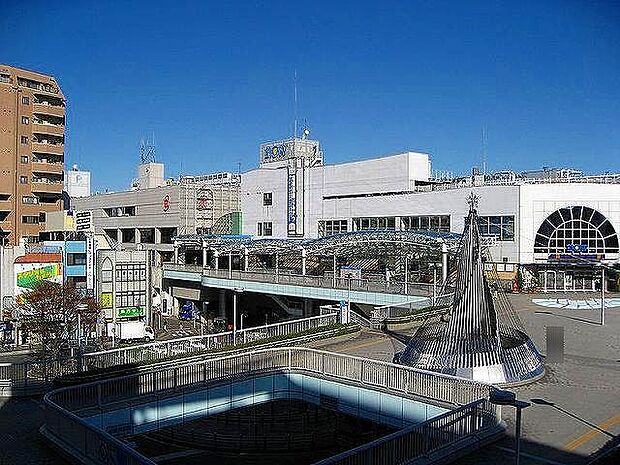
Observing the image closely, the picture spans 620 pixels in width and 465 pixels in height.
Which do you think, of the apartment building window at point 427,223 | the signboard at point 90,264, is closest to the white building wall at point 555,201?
the apartment building window at point 427,223

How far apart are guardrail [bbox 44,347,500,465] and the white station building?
26012 millimetres

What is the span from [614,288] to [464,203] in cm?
1231

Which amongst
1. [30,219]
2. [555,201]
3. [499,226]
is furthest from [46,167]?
[555,201]

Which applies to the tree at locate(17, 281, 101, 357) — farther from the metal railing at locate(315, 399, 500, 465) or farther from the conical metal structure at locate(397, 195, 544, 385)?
the metal railing at locate(315, 399, 500, 465)

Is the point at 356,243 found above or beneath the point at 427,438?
above

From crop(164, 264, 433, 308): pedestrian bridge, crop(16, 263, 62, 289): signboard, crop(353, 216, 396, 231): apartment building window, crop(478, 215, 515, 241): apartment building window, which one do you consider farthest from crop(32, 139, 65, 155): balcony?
crop(478, 215, 515, 241): apartment building window

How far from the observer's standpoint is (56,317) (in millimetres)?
29094

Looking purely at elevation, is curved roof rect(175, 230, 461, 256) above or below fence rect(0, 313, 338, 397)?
above

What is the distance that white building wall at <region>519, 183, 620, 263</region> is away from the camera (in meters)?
46.6

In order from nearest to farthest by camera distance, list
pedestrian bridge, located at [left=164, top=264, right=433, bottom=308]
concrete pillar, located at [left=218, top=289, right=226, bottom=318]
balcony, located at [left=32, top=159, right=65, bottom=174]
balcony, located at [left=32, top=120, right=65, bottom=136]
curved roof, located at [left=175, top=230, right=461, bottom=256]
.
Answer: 1. pedestrian bridge, located at [left=164, top=264, right=433, bottom=308]
2. curved roof, located at [left=175, top=230, right=461, bottom=256]
3. concrete pillar, located at [left=218, top=289, right=226, bottom=318]
4. balcony, located at [left=32, top=159, right=65, bottom=174]
5. balcony, located at [left=32, top=120, right=65, bottom=136]

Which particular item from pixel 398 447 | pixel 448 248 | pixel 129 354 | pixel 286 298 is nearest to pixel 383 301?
pixel 448 248

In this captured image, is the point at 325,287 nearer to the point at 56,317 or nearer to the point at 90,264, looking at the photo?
the point at 56,317

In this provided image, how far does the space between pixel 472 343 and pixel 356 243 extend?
26.3 m

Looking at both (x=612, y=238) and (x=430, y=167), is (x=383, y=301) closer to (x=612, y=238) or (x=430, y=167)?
(x=612, y=238)
